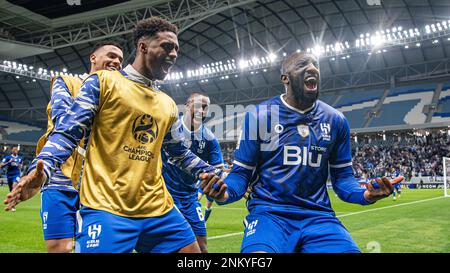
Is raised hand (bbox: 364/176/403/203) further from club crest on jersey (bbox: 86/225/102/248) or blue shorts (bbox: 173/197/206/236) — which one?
blue shorts (bbox: 173/197/206/236)

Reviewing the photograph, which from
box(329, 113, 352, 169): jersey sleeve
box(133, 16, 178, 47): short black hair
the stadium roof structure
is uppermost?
the stadium roof structure

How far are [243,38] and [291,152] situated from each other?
126 feet

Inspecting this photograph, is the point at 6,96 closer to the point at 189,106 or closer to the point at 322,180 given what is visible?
the point at 189,106

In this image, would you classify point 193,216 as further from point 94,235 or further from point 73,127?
point 73,127

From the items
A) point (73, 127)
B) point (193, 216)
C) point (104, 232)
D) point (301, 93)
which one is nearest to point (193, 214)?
point (193, 216)

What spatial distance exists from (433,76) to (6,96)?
47.3 meters

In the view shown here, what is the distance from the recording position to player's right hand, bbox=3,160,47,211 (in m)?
2.34

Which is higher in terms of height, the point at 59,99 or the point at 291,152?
the point at 59,99

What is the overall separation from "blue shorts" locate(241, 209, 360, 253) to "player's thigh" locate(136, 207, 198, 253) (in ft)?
1.46

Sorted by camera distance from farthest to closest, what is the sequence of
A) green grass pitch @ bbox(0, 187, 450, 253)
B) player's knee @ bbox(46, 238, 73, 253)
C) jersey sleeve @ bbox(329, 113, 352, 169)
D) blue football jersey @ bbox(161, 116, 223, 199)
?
green grass pitch @ bbox(0, 187, 450, 253)
blue football jersey @ bbox(161, 116, 223, 199)
player's knee @ bbox(46, 238, 73, 253)
jersey sleeve @ bbox(329, 113, 352, 169)

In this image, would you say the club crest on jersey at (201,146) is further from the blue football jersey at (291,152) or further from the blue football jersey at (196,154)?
the blue football jersey at (291,152)

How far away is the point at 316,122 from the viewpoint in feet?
11.4

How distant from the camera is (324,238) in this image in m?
2.99

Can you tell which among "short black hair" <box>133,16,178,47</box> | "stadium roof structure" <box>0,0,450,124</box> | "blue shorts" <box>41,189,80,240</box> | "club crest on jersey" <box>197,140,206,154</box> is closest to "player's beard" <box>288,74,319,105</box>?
"short black hair" <box>133,16,178,47</box>
